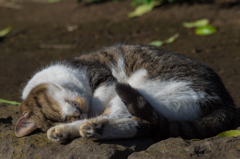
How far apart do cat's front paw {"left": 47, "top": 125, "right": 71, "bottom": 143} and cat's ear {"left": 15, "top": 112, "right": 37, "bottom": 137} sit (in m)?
Answer: 0.36

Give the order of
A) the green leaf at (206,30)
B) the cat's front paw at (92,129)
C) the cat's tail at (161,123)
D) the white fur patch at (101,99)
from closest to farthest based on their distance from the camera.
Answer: the cat's front paw at (92,129) → the cat's tail at (161,123) → the white fur patch at (101,99) → the green leaf at (206,30)

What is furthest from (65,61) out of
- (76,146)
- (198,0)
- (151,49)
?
(198,0)

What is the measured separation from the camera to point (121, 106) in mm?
2467

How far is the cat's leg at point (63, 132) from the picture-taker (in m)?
2.17

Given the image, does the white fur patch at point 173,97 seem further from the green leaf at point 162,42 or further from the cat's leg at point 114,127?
the green leaf at point 162,42

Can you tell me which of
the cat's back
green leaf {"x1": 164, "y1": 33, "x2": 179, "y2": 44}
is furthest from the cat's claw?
green leaf {"x1": 164, "y1": 33, "x2": 179, "y2": 44}

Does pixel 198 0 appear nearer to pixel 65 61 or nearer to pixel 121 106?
pixel 65 61

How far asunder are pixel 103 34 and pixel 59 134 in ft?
14.9

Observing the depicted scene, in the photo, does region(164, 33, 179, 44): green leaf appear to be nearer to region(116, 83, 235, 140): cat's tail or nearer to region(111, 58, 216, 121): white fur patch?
region(111, 58, 216, 121): white fur patch

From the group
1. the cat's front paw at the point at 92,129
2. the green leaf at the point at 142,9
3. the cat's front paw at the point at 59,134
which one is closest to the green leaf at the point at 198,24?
the green leaf at the point at 142,9

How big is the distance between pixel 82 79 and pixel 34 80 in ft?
1.88

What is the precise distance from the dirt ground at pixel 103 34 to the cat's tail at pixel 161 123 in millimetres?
1363

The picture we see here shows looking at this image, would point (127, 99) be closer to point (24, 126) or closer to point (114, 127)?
point (114, 127)

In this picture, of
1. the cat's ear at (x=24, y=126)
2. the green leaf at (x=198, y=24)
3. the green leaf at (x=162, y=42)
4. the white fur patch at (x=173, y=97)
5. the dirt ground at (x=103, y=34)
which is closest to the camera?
the cat's ear at (x=24, y=126)
